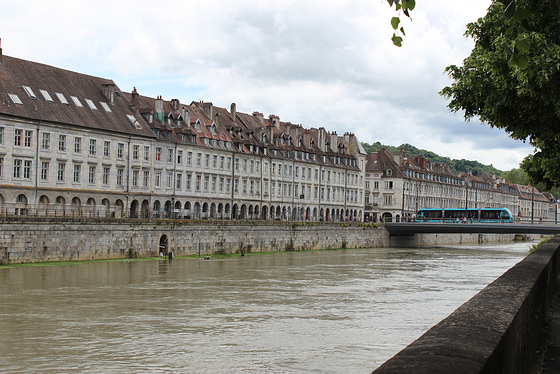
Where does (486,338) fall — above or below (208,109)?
below

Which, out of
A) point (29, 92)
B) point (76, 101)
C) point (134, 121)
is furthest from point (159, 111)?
point (29, 92)

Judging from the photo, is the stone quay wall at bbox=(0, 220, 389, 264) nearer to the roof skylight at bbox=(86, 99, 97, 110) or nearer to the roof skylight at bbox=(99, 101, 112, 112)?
the roof skylight at bbox=(86, 99, 97, 110)

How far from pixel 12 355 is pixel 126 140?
43.3 meters

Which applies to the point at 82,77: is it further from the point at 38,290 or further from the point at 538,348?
the point at 538,348

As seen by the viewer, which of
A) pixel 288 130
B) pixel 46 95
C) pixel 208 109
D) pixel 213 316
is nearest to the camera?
pixel 213 316

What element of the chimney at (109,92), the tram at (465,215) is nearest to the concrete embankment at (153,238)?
the chimney at (109,92)

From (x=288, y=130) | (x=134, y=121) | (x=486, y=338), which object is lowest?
(x=486, y=338)

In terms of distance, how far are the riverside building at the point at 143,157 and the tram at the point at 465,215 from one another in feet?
45.4

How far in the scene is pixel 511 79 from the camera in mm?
18547

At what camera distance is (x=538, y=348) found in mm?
10375

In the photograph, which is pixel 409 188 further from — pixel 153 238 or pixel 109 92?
pixel 153 238

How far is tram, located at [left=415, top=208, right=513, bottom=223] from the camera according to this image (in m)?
94.1

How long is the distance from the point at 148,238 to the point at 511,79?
3771 centimetres

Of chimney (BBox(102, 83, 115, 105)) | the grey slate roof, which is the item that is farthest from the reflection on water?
chimney (BBox(102, 83, 115, 105))
